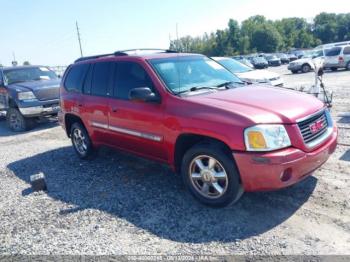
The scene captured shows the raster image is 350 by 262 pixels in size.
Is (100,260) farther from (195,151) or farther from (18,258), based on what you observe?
(195,151)

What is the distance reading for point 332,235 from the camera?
11.2ft

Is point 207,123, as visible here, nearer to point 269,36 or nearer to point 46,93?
point 46,93

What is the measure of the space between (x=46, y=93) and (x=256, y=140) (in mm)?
8316

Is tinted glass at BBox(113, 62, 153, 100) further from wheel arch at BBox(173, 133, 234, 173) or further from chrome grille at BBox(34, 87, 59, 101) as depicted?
chrome grille at BBox(34, 87, 59, 101)

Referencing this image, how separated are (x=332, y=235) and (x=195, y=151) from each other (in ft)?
5.49

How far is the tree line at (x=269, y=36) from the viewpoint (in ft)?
253

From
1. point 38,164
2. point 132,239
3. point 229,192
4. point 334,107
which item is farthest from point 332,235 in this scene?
point 334,107

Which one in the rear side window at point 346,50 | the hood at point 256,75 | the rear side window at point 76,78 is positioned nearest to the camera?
the rear side window at point 76,78

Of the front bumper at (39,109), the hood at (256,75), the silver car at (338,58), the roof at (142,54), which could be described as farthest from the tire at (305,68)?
the roof at (142,54)

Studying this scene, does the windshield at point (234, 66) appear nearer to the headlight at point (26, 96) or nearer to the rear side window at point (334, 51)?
the headlight at point (26, 96)

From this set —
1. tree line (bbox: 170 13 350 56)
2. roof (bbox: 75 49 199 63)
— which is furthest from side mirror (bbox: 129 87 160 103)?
tree line (bbox: 170 13 350 56)

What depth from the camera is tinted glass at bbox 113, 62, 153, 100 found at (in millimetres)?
4801

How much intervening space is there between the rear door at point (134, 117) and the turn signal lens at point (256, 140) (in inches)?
50.6

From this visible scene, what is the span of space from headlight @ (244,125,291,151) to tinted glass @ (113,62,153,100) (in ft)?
5.41
